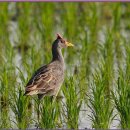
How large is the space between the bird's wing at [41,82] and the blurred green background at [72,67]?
16cm

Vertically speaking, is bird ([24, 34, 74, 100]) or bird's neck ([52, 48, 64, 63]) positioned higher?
bird's neck ([52, 48, 64, 63])

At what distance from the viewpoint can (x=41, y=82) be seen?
28.8 ft

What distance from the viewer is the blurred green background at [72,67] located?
341 inches

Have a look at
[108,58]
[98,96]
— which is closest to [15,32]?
[108,58]

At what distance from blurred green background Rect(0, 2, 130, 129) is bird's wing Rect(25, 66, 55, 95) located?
16 cm

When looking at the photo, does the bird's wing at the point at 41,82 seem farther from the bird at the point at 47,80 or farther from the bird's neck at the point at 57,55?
the bird's neck at the point at 57,55

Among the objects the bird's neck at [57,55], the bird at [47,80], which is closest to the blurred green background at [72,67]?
the bird at [47,80]

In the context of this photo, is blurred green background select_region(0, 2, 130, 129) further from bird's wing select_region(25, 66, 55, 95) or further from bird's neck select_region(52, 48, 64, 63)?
bird's neck select_region(52, 48, 64, 63)

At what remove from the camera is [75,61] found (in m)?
12.1

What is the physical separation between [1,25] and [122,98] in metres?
4.90

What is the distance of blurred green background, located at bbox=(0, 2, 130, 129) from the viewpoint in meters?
8.67

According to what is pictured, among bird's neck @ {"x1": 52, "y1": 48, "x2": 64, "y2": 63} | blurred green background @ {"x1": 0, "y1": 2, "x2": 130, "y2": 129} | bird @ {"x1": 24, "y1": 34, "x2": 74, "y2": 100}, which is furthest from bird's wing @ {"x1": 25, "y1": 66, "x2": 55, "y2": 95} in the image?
bird's neck @ {"x1": 52, "y1": 48, "x2": 64, "y2": 63}

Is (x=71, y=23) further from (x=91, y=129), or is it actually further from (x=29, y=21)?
(x=91, y=129)

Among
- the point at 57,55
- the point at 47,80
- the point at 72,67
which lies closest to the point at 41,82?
the point at 47,80
